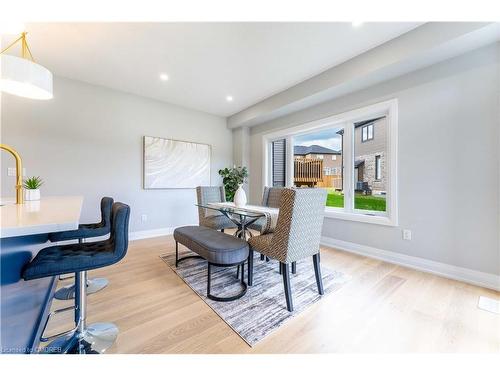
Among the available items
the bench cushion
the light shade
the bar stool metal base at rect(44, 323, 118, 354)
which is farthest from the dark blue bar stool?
the light shade

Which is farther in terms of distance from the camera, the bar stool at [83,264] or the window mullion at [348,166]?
the window mullion at [348,166]

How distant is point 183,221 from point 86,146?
2.13 metres

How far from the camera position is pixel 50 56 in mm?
2562

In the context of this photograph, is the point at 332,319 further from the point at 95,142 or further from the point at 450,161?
the point at 95,142

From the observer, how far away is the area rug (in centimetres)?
150


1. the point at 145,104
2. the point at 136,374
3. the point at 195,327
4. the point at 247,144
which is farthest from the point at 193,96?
the point at 136,374

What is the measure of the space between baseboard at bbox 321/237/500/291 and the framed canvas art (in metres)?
3.11

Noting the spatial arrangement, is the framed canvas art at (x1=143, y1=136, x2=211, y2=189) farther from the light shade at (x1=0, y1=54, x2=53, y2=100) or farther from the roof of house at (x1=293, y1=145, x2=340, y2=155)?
the light shade at (x1=0, y1=54, x2=53, y2=100)

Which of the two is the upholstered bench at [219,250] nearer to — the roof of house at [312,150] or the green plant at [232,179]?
the green plant at [232,179]

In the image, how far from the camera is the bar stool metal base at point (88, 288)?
1776mm

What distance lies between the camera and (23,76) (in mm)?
1338

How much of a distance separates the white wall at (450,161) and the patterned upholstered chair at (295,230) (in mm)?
1496

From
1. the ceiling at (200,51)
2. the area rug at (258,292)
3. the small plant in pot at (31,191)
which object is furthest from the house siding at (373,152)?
the small plant in pot at (31,191)

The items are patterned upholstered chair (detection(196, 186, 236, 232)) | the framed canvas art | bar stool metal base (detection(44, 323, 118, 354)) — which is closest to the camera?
bar stool metal base (detection(44, 323, 118, 354))
